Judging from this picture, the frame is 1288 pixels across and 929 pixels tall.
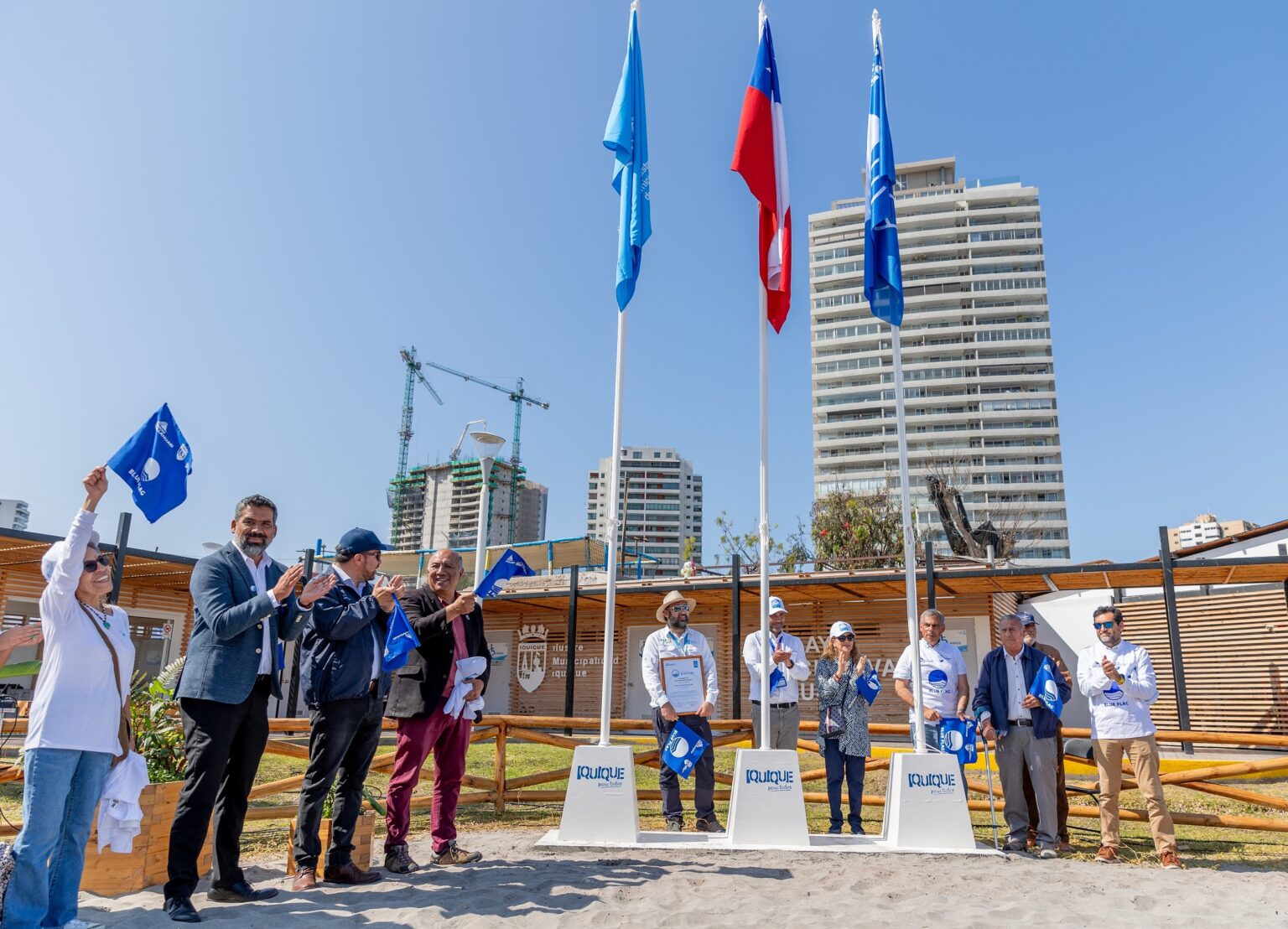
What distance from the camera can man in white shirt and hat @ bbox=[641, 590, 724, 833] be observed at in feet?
20.5

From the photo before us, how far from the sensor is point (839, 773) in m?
6.67

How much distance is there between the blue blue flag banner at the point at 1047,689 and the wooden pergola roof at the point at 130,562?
1352cm

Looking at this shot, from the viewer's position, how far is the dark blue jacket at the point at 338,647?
4387 millimetres

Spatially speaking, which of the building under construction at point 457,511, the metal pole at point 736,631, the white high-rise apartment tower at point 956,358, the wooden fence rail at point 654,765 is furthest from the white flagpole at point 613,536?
the building under construction at point 457,511

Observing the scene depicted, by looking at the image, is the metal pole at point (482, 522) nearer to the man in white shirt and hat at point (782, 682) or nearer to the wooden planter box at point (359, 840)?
the wooden planter box at point (359, 840)

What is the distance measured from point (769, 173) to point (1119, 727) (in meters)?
4.94

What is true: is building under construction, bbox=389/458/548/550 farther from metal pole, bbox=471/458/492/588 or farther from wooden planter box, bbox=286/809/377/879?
wooden planter box, bbox=286/809/377/879

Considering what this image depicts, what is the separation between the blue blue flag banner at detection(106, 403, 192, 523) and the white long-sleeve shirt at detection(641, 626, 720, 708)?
3658 mm

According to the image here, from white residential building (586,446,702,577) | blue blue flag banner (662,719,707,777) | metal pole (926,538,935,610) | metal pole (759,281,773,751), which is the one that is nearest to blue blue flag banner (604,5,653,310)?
metal pole (759,281,773,751)

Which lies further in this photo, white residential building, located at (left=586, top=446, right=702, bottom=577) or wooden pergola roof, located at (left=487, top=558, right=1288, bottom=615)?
white residential building, located at (left=586, top=446, right=702, bottom=577)

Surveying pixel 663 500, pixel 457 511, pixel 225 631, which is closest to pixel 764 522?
pixel 225 631

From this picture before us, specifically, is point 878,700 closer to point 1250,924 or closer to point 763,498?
point 763,498

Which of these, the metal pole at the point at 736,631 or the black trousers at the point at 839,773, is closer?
the black trousers at the point at 839,773

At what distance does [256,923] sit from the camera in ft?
12.2
